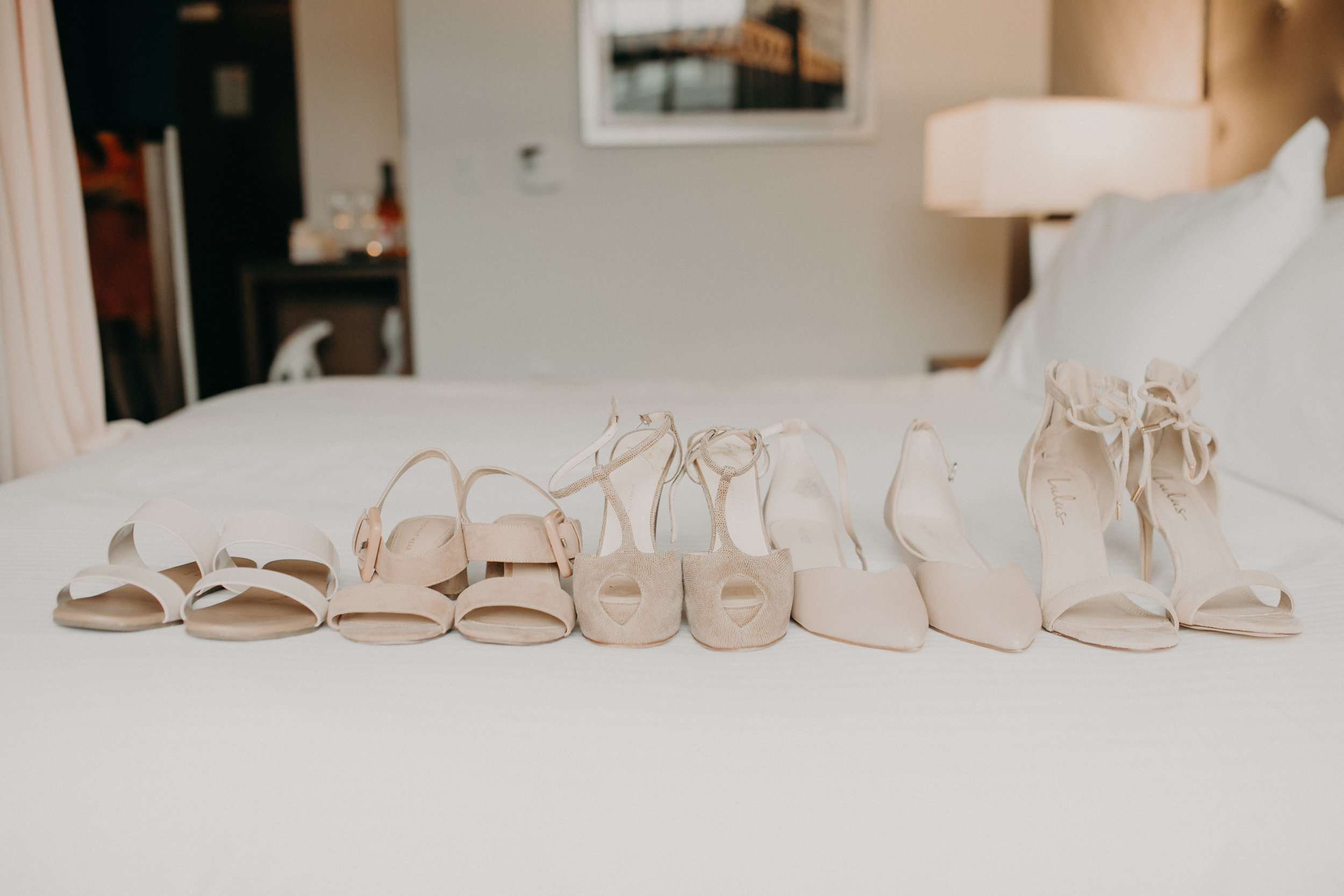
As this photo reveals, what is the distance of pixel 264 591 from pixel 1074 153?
7.41 ft

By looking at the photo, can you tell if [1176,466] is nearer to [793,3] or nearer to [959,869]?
[959,869]

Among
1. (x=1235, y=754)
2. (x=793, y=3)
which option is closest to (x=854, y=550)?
(x=1235, y=754)

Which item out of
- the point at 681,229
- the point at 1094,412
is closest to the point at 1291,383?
the point at 1094,412

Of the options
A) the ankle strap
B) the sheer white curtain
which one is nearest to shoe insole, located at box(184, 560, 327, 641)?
the ankle strap

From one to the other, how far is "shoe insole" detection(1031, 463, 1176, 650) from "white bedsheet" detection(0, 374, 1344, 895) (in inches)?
0.8

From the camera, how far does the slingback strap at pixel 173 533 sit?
857mm

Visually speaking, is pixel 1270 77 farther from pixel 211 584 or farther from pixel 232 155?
pixel 232 155

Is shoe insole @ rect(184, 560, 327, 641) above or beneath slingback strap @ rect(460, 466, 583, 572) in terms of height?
beneath

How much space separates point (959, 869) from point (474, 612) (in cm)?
45

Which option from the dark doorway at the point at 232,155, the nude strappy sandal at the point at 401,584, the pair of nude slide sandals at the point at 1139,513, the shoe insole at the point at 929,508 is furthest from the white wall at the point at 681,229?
the nude strappy sandal at the point at 401,584

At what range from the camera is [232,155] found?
4160mm

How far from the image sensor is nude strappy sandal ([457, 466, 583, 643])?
0.79 metres

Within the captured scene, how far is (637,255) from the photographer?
3461 millimetres

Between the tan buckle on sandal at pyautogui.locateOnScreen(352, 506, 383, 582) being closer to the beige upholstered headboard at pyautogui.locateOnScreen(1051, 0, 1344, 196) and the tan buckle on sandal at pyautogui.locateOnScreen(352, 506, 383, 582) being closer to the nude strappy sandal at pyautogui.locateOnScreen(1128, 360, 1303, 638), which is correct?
the nude strappy sandal at pyautogui.locateOnScreen(1128, 360, 1303, 638)
